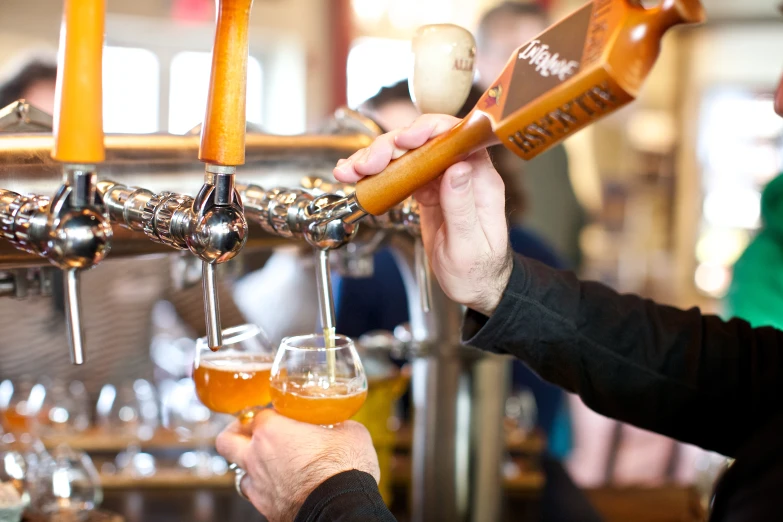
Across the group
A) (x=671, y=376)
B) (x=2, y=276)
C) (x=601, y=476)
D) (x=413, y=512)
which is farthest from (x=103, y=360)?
(x=671, y=376)

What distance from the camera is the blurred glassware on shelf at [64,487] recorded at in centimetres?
117

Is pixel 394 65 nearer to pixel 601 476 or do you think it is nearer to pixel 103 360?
pixel 103 360

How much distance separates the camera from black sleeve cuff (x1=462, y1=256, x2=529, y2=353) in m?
1.14

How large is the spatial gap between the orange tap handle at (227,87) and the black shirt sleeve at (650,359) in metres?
0.51

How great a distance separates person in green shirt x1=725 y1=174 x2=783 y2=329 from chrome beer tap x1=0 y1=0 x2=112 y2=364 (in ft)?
6.72

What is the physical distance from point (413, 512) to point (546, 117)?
38.2 inches

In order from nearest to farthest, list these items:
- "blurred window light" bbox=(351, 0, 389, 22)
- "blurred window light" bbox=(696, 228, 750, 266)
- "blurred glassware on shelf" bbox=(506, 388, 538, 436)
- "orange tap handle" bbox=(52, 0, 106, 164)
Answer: "orange tap handle" bbox=(52, 0, 106, 164) → "blurred glassware on shelf" bbox=(506, 388, 538, 436) → "blurred window light" bbox=(351, 0, 389, 22) → "blurred window light" bbox=(696, 228, 750, 266)

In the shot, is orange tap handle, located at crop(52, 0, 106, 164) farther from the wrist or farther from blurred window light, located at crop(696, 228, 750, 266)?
blurred window light, located at crop(696, 228, 750, 266)

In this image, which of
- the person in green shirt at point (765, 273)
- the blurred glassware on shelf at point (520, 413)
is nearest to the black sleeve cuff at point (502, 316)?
the blurred glassware on shelf at point (520, 413)

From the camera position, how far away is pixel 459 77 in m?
0.98

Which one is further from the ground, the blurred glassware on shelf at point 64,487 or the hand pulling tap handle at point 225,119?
the hand pulling tap handle at point 225,119

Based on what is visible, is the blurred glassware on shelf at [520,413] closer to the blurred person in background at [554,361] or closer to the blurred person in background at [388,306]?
the blurred person in background at [388,306]

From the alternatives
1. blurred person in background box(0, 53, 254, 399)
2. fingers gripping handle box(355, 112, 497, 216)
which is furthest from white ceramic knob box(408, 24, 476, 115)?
blurred person in background box(0, 53, 254, 399)

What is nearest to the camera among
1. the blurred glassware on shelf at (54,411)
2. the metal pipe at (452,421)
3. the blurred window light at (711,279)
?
the metal pipe at (452,421)
